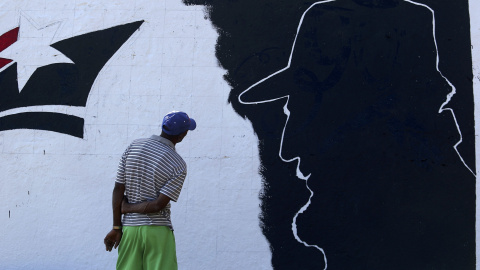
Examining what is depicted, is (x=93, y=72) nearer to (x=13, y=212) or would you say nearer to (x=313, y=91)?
(x=13, y=212)

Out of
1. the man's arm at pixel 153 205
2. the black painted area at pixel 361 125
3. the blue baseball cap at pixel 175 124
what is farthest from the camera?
the black painted area at pixel 361 125

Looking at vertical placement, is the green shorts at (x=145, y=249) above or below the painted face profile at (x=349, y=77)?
below

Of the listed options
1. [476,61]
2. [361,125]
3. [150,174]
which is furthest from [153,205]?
[476,61]

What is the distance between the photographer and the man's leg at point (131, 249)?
341 centimetres

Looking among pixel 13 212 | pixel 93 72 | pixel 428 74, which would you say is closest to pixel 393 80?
pixel 428 74

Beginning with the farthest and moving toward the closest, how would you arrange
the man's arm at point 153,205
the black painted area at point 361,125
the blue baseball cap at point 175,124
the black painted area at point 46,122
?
the black painted area at point 46,122, the black painted area at point 361,125, the blue baseball cap at point 175,124, the man's arm at point 153,205

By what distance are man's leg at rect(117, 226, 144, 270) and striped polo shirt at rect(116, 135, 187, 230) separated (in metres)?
0.05

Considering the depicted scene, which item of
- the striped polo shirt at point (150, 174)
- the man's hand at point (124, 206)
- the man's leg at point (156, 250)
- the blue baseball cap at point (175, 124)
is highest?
the blue baseball cap at point (175, 124)

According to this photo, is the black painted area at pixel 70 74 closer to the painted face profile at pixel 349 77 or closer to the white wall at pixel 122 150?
the white wall at pixel 122 150

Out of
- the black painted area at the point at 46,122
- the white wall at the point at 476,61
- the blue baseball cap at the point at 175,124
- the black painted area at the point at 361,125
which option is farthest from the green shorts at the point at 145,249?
the white wall at the point at 476,61

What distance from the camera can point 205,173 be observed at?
5.02 m

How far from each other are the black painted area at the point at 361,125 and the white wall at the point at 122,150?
0.61 feet

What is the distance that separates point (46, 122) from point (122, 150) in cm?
74

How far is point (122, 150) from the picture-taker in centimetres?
505
